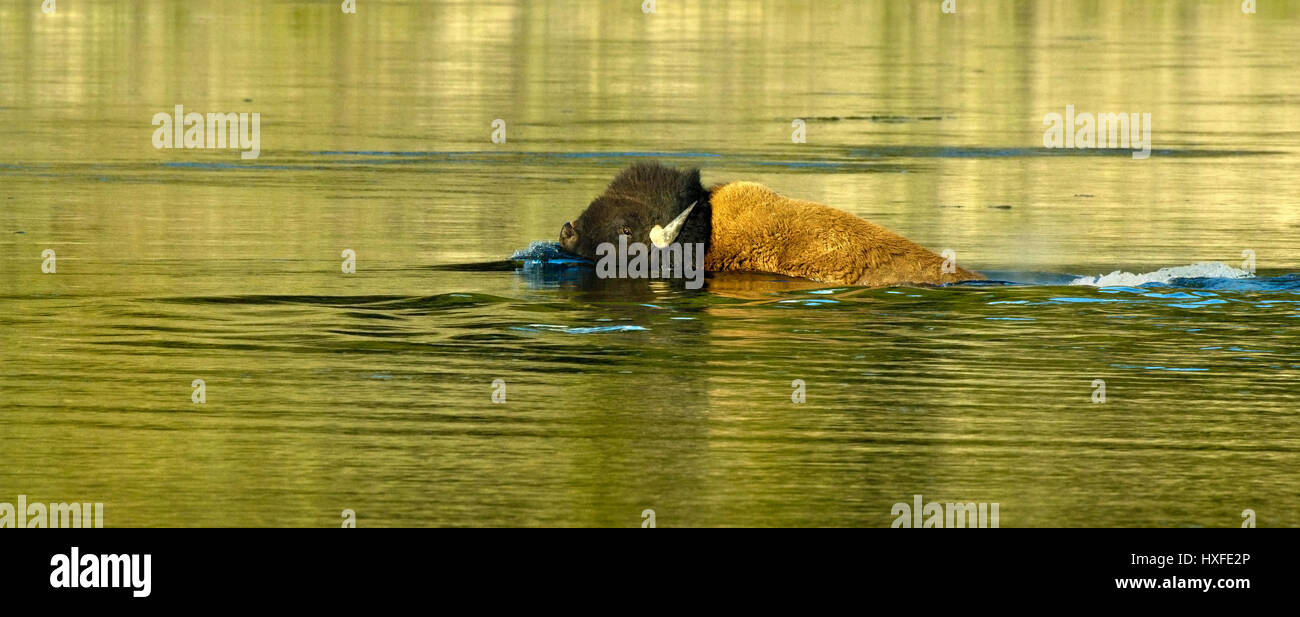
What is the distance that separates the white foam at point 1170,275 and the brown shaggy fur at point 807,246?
105 cm

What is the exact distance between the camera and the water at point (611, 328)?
389 inches

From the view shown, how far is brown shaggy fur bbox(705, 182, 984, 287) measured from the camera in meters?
16.3

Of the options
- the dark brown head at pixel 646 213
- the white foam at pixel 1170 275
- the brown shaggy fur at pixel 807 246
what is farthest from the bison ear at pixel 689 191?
the white foam at pixel 1170 275

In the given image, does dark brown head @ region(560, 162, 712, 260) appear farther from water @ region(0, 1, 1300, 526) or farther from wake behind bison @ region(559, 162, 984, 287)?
water @ region(0, 1, 1300, 526)

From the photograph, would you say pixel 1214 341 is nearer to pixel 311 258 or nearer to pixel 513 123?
pixel 311 258

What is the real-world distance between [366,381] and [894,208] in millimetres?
9933

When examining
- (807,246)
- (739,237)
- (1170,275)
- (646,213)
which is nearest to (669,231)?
(646,213)

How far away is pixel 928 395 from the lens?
11961 millimetres

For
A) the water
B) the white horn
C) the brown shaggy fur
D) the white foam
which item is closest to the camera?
the water

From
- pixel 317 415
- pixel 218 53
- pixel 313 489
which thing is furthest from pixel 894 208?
pixel 218 53

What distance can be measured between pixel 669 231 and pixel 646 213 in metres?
0.35

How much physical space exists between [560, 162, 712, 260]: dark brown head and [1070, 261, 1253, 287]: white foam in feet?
10.1

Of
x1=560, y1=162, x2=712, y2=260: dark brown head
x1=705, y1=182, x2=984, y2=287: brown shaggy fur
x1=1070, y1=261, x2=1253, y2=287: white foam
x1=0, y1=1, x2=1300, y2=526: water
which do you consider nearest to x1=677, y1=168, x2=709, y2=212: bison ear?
x1=560, y1=162, x2=712, y2=260: dark brown head

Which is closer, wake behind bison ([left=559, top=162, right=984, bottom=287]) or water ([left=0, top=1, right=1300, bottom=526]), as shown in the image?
water ([left=0, top=1, right=1300, bottom=526])
